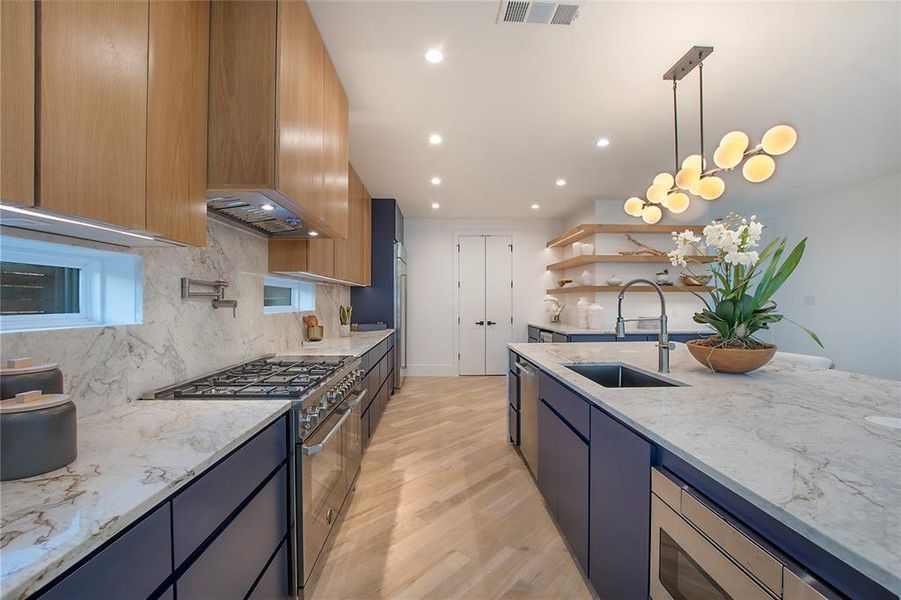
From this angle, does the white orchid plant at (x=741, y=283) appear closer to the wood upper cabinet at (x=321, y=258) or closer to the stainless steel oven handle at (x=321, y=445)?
the stainless steel oven handle at (x=321, y=445)

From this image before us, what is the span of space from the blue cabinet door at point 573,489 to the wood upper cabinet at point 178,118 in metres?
1.74

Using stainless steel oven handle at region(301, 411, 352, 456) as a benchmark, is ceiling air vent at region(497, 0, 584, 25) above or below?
above

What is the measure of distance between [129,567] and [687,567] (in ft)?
4.07

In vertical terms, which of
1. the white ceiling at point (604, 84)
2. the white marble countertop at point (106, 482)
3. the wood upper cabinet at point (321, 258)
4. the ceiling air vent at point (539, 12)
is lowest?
the white marble countertop at point (106, 482)

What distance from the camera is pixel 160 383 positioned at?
1.51m

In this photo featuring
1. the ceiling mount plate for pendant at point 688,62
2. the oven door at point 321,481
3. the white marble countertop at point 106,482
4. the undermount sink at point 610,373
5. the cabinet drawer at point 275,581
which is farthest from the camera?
the undermount sink at point 610,373

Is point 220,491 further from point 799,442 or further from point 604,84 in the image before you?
point 604,84

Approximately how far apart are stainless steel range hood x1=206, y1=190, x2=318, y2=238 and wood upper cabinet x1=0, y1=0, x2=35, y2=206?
0.73 m

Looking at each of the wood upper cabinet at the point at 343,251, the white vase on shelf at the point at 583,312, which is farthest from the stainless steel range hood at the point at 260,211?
the white vase on shelf at the point at 583,312

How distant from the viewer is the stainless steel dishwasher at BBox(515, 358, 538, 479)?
94.2 inches

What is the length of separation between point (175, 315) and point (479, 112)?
2248mm

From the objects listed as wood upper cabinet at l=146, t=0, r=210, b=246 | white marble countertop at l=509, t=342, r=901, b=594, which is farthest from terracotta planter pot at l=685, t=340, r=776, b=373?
wood upper cabinet at l=146, t=0, r=210, b=246

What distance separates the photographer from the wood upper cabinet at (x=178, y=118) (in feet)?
3.60

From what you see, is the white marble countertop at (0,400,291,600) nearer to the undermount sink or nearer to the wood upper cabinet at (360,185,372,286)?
the undermount sink
